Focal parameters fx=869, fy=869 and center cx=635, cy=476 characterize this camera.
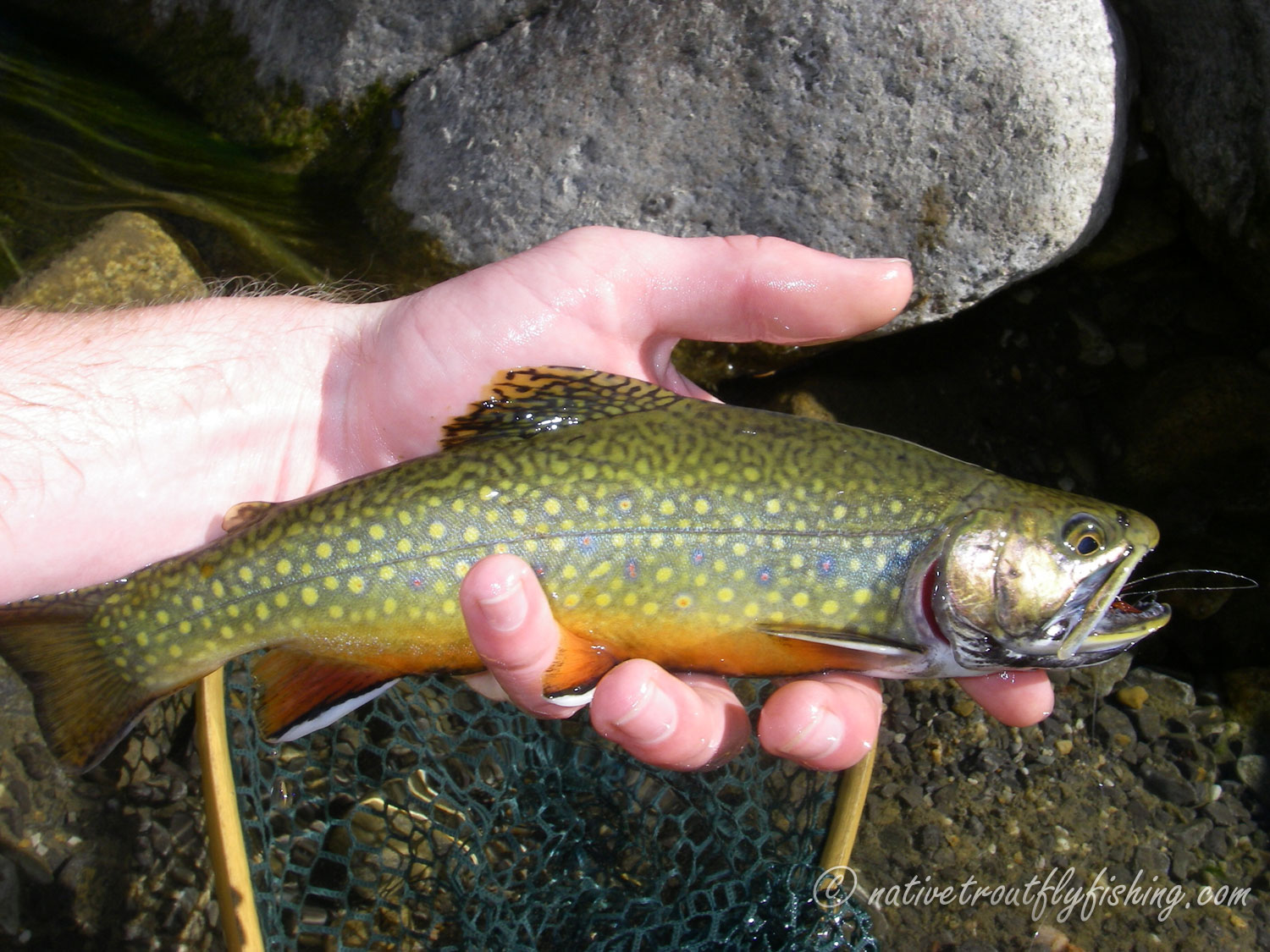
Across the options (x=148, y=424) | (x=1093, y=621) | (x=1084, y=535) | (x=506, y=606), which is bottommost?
(x=148, y=424)

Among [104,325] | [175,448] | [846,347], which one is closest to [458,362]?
[175,448]

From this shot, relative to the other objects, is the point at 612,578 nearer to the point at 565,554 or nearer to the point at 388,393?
the point at 565,554

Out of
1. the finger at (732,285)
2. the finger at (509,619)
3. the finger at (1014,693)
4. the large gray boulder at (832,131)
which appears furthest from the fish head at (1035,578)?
the large gray boulder at (832,131)

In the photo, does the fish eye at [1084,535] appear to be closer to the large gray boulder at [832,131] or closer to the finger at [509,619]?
the finger at [509,619]

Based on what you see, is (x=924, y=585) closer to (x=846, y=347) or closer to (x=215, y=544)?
(x=215, y=544)

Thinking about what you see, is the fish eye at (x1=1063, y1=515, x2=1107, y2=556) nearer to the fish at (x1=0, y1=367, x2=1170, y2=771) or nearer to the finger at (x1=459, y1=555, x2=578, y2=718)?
the fish at (x1=0, y1=367, x2=1170, y2=771)

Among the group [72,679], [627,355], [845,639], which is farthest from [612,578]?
[72,679]

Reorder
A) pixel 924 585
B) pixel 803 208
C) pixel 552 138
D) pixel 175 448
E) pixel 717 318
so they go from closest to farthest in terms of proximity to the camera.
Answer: pixel 924 585
pixel 717 318
pixel 175 448
pixel 803 208
pixel 552 138
